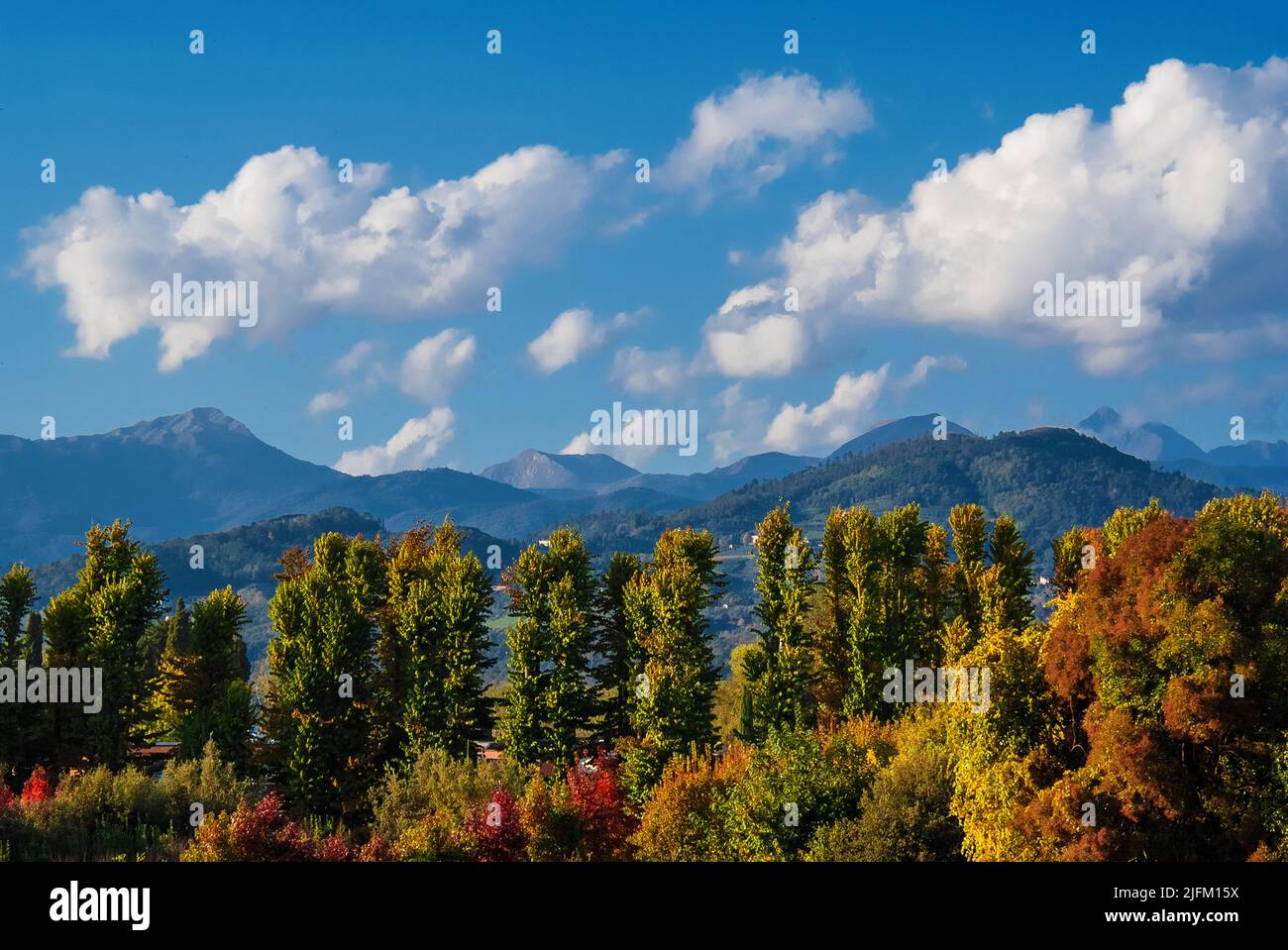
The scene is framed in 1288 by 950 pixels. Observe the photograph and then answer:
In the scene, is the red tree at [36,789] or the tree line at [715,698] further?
the red tree at [36,789]

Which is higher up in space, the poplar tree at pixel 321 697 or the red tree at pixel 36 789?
the poplar tree at pixel 321 697

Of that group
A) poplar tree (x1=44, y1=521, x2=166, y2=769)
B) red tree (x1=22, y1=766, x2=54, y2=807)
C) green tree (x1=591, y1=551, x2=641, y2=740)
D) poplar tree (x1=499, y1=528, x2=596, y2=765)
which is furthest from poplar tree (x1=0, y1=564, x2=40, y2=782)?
green tree (x1=591, y1=551, x2=641, y2=740)

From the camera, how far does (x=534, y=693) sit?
7356 centimetres

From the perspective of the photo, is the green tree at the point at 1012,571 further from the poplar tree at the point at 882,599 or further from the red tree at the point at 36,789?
the red tree at the point at 36,789

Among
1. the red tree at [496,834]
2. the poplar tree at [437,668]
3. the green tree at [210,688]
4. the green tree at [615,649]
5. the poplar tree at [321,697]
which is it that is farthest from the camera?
the green tree at [615,649]

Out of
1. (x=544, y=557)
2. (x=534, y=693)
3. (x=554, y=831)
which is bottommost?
(x=554, y=831)

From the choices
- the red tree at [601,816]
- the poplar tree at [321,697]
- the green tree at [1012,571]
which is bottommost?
the red tree at [601,816]

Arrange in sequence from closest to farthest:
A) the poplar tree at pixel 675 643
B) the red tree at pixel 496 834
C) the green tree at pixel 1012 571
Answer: the red tree at pixel 496 834 → the poplar tree at pixel 675 643 → the green tree at pixel 1012 571

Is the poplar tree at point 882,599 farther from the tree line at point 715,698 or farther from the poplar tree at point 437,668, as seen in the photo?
the poplar tree at point 437,668

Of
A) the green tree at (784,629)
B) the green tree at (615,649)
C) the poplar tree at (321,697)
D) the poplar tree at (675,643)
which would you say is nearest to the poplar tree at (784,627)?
the green tree at (784,629)

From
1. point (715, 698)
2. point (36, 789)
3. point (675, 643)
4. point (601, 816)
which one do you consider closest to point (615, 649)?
point (675, 643)
